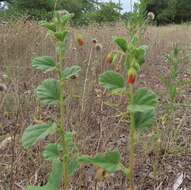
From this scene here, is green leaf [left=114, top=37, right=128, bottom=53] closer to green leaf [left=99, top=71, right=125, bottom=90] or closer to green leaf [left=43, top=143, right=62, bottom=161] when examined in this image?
green leaf [left=99, top=71, right=125, bottom=90]

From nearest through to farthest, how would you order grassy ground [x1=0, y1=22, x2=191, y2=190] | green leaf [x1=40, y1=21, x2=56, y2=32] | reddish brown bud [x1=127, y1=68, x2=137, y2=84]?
reddish brown bud [x1=127, y1=68, x2=137, y2=84], green leaf [x1=40, y1=21, x2=56, y2=32], grassy ground [x1=0, y1=22, x2=191, y2=190]

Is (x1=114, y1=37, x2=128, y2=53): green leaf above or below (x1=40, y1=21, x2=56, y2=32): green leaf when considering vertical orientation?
below

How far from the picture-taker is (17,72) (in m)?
3.88

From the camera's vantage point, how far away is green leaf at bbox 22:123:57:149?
1.17 metres

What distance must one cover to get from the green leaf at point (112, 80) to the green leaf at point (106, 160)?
7.3 inches

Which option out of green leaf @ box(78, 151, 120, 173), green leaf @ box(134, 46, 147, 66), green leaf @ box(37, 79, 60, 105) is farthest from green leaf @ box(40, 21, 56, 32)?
green leaf @ box(78, 151, 120, 173)

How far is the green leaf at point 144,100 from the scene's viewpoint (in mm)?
1167

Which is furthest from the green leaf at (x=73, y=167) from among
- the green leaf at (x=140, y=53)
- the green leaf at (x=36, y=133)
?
the green leaf at (x=140, y=53)

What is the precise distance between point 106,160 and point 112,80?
0.23 meters

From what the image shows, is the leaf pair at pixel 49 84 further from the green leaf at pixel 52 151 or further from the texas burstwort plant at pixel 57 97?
the green leaf at pixel 52 151

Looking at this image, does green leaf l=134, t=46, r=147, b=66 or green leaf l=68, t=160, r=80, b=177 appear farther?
green leaf l=68, t=160, r=80, b=177

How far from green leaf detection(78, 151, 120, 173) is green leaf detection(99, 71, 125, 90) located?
0.61 ft

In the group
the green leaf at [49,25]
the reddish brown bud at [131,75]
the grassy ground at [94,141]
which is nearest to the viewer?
the reddish brown bud at [131,75]

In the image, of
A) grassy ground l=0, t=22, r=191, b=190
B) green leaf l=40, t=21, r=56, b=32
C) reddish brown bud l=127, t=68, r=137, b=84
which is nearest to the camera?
reddish brown bud l=127, t=68, r=137, b=84
